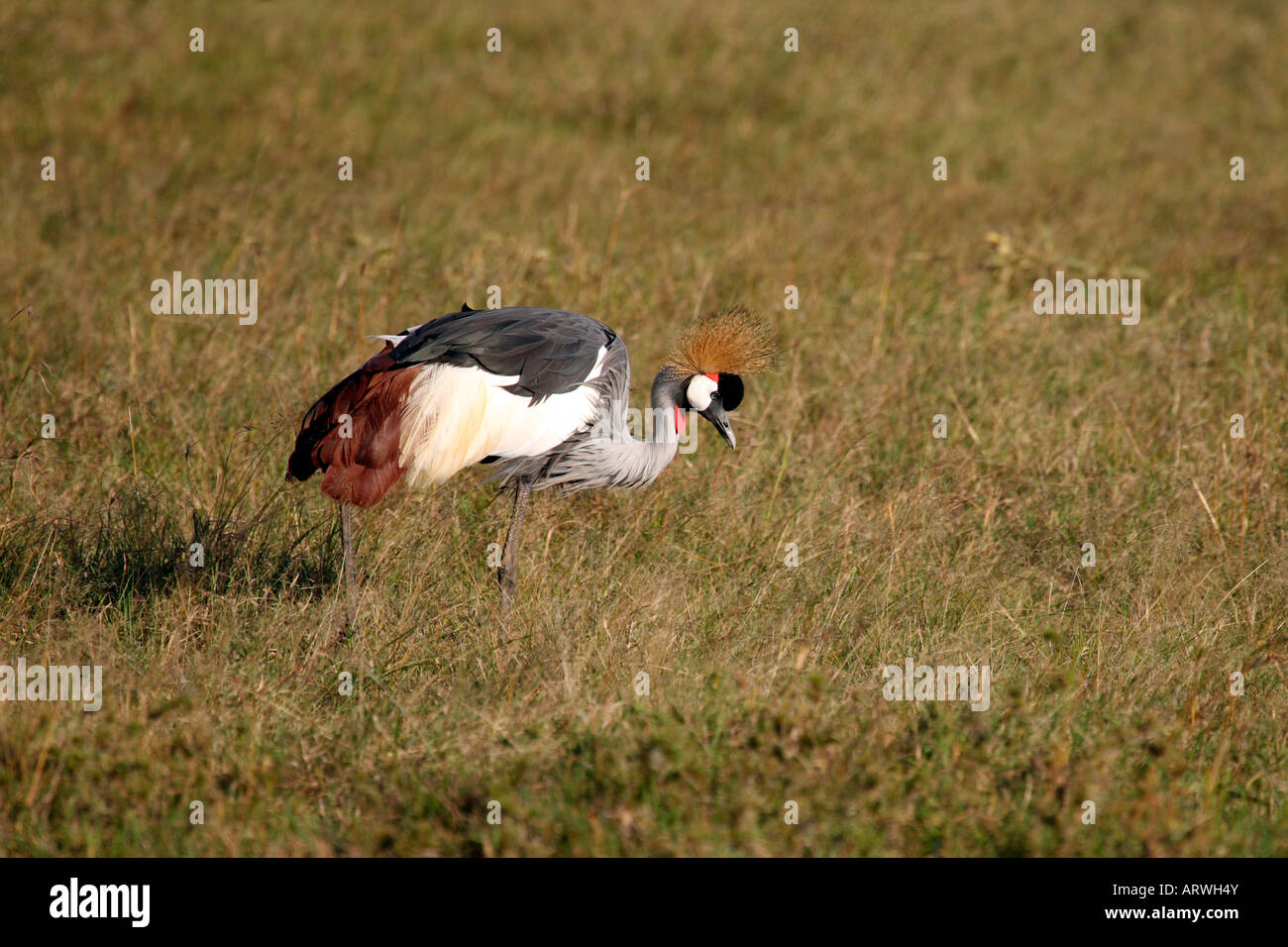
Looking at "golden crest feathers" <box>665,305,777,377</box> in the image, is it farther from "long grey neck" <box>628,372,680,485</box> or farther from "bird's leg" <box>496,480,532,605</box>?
"bird's leg" <box>496,480,532,605</box>

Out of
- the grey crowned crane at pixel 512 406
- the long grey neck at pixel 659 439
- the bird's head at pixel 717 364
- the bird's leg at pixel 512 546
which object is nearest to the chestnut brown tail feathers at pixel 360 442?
the grey crowned crane at pixel 512 406

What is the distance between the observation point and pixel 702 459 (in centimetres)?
491

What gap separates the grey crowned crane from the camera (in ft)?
12.0

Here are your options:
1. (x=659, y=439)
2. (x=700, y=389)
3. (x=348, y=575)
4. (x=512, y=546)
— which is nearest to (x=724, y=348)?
(x=700, y=389)

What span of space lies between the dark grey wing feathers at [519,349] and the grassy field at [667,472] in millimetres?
711

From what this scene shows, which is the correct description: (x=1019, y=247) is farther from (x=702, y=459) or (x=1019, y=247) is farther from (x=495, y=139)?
(x=495, y=139)

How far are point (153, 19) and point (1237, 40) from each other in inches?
359

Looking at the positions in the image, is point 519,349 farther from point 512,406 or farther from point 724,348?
point 724,348

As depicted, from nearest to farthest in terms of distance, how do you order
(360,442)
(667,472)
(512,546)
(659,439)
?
(360,442), (512,546), (659,439), (667,472)

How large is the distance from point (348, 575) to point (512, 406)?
0.73 metres

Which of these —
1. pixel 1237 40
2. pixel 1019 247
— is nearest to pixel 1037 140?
pixel 1019 247

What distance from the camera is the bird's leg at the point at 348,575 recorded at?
11.9 feet

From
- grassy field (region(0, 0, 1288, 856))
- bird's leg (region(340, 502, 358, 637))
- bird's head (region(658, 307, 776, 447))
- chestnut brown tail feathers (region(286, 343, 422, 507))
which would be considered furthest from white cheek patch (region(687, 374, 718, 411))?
bird's leg (region(340, 502, 358, 637))

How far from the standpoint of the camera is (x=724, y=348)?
4102 mm
